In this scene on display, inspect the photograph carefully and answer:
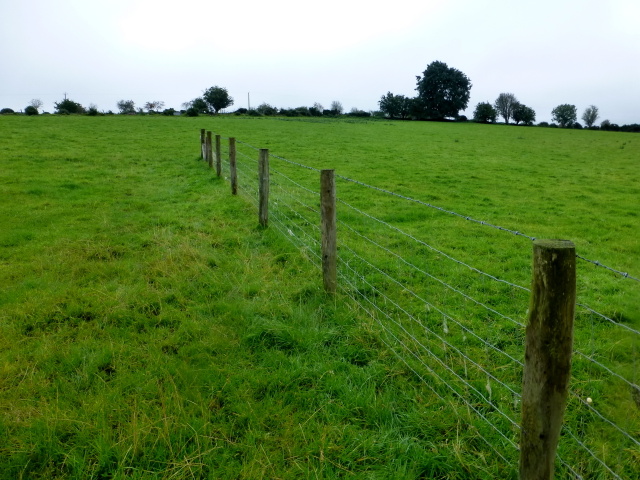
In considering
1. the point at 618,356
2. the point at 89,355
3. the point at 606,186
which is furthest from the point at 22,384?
the point at 606,186

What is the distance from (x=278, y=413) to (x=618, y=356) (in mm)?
3526

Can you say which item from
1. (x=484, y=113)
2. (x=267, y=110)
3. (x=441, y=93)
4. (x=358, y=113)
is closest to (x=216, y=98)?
(x=267, y=110)

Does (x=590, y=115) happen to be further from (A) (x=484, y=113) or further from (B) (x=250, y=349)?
(B) (x=250, y=349)

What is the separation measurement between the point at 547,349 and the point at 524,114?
341 feet

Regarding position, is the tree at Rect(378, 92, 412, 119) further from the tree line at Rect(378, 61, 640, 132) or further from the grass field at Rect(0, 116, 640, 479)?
the grass field at Rect(0, 116, 640, 479)

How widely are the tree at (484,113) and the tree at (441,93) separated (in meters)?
3.21

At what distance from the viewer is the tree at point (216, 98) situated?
9081 cm

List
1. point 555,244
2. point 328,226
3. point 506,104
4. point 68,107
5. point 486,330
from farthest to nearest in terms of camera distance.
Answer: point 506,104 → point 68,107 → point 328,226 → point 486,330 → point 555,244

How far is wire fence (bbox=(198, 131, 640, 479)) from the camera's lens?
2.98 meters

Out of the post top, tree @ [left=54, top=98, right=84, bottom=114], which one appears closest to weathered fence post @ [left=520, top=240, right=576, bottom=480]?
the post top

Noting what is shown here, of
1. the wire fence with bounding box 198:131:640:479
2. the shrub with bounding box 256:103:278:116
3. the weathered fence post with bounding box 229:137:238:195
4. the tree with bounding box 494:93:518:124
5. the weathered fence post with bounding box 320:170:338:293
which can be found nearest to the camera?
the wire fence with bounding box 198:131:640:479

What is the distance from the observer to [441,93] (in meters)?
88.9

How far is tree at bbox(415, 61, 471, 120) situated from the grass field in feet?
275

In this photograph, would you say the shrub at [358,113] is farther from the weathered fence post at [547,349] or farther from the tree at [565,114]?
the weathered fence post at [547,349]
